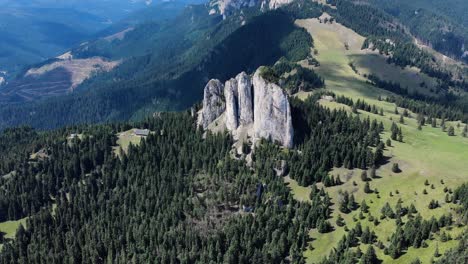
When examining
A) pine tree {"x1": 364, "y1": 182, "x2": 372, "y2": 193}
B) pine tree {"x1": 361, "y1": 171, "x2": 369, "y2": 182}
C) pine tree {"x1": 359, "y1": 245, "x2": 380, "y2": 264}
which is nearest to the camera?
pine tree {"x1": 359, "y1": 245, "x2": 380, "y2": 264}

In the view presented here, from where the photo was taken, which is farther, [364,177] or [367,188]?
[364,177]

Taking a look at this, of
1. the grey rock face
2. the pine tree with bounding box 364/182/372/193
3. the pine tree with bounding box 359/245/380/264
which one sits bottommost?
the pine tree with bounding box 359/245/380/264

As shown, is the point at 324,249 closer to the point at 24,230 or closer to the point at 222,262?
the point at 222,262

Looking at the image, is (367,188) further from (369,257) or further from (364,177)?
(369,257)

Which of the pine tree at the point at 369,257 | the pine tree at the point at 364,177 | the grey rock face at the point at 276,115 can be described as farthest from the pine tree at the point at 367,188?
the grey rock face at the point at 276,115

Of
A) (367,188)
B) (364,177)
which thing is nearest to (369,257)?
(367,188)

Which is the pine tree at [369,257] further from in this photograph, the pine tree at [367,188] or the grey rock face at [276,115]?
the grey rock face at [276,115]

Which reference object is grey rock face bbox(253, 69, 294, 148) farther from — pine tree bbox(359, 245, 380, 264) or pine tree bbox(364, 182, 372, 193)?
pine tree bbox(359, 245, 380, 264)

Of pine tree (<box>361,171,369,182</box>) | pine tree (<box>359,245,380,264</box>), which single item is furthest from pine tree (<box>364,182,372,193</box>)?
pine tree (<box>359,245,380,264</box>)

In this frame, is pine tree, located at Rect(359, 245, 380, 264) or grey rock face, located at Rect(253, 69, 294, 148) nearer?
pine tree, located at Rect(359, 245, 380, 264)

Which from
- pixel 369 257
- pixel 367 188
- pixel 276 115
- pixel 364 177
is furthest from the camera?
pixel 276 115

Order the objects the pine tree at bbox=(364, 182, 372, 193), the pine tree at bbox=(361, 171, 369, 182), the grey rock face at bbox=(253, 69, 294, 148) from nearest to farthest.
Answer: the pine tree at bbox=(364, 182, 372, 193) < the pine tree at bbox=(361, 171, 369, 182) < the grey rock face at bbox=(253, 69, 294, 148)
